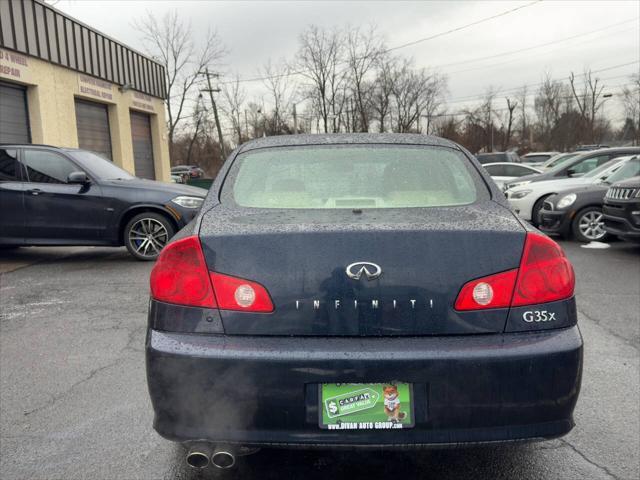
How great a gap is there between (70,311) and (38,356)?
1.32 meters

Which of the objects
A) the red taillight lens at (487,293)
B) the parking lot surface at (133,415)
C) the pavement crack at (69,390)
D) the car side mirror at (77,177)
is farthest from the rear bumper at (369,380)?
the car side mirror at (77,177)

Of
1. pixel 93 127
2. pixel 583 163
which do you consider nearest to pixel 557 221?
pixel 583 163

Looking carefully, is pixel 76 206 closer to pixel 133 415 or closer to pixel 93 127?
pixel 133 415

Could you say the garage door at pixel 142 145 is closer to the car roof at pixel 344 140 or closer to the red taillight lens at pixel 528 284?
the car roof at pixel 344 140

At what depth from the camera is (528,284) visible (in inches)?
82.1

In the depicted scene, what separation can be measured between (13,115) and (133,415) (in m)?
13.2

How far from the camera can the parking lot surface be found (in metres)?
2.50

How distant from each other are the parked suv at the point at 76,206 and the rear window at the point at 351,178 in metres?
5.09

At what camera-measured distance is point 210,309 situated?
2.08 meters

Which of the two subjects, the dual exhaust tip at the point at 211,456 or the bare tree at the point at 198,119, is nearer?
the dual exhaust tip at the point at 211,456

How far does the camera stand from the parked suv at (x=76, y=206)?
301 inches

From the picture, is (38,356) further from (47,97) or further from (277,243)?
(47,97)

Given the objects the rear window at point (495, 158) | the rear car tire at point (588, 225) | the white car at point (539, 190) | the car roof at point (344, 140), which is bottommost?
the rear car tire at point (588, 225)

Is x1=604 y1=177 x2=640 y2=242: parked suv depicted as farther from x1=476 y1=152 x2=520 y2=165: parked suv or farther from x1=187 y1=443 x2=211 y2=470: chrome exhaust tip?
x1=476 y1=152 x2=520 y2=165: parked suv
